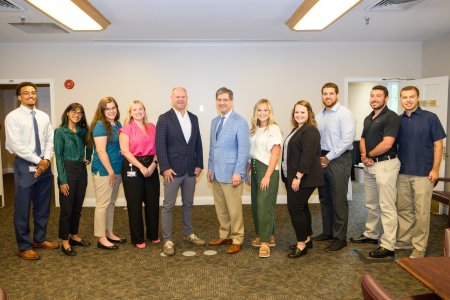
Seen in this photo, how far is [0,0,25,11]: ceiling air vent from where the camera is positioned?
12.4 ft

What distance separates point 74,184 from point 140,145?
0.71m

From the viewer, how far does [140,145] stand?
3721mm

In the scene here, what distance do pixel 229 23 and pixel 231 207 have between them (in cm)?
227

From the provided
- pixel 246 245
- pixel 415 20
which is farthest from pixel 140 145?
pixel 415 20

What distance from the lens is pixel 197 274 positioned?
10.9ft

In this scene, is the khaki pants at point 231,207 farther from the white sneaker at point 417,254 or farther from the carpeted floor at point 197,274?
the white sneaker at point 417,254

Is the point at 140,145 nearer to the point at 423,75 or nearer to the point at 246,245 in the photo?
the point at 246,245

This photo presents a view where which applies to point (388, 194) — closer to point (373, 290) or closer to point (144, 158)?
point (144, 158)

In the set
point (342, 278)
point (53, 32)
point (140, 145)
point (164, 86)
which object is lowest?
point (342, 278)

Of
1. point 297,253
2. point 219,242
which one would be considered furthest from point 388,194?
point 219,242

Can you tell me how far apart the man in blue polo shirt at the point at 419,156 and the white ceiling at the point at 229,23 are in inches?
46.9

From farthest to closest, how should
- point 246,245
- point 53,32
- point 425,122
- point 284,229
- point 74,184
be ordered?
point 53,32 < point 284,229 < point 246,245 < point 74,184 < point 425,122

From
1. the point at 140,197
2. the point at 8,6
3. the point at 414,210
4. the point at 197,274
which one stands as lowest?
the point at 197,274

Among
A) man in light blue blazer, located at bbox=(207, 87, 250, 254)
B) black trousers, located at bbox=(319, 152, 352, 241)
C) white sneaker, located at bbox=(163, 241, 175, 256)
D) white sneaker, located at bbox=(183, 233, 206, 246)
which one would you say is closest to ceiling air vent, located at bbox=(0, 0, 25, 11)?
man in light blue blazer, located at bbox=(207, 87, 250, 254)
